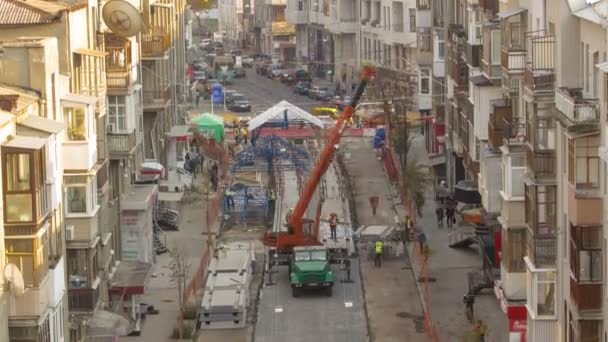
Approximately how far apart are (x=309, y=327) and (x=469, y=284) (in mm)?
4755

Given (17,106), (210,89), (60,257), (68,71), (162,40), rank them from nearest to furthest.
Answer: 1. (17,106)
2. (60,257)
3. (68,71)
4. (162,40)
5. (210,89)

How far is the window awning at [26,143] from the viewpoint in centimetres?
2608

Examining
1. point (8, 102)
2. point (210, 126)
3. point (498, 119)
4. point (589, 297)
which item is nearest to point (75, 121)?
point (8, 102)

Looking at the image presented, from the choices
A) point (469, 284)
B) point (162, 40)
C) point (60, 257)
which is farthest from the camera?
point (162, 40)

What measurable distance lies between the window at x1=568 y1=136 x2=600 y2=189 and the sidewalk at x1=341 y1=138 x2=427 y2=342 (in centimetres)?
1434

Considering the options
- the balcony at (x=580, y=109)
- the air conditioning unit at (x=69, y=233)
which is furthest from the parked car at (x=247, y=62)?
the balcony at (x=580, y=109)

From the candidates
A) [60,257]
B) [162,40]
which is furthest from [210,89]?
[60,257]

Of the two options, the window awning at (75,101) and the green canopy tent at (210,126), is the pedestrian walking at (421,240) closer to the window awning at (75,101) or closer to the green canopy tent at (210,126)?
the window awning at (75,101)

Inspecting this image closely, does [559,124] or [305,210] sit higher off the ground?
[559,124]

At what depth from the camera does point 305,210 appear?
51.4 metres

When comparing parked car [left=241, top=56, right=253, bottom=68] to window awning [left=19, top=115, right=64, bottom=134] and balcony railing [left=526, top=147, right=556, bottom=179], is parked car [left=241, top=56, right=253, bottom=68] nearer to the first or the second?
balcony railing [left=526, top=147, right=556, bottom=179]

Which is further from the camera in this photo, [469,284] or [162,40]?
Result: [162,40]

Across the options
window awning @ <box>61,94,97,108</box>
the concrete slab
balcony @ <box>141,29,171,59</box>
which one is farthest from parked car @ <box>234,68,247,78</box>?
window awning @ <box>61,94,97,108</box>

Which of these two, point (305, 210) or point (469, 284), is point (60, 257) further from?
point (305, 210)
